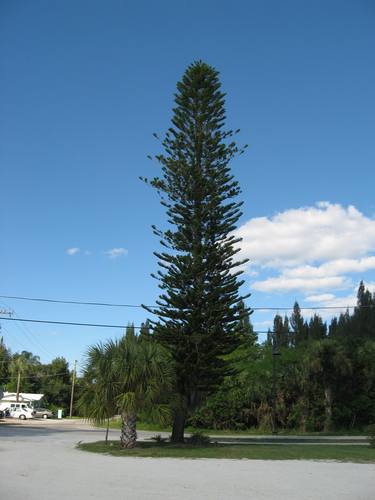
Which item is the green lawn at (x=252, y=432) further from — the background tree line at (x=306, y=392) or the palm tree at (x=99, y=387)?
the palm tree at (x=99, y=387)

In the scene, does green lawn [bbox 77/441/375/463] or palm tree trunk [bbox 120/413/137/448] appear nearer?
green lawn [bbox 77/441/375/463]

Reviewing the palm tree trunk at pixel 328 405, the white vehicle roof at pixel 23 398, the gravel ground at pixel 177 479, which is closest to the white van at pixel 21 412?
the white vehicle roof at pixel 23 398

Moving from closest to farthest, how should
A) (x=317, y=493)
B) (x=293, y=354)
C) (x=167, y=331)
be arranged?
1. (x=317, y=493)
2. (x=167, y=331)
3. (x=293, y=354)

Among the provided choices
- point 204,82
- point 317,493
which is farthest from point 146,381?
point 204,82

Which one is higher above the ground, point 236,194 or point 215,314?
point 236,194

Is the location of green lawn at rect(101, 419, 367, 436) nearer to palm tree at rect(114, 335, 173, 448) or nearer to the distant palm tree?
the distant palm tree

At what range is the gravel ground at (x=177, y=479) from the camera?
7.60 metres

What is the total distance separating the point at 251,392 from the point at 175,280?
1416 centimetres

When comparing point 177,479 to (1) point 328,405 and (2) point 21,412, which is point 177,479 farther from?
(2) point 21,412

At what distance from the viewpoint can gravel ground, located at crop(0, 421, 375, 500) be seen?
7598mm

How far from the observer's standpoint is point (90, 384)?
1520cm

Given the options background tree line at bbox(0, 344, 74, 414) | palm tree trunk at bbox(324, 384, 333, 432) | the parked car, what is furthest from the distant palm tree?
background tree line at bbox(0, 344, 74, 414)

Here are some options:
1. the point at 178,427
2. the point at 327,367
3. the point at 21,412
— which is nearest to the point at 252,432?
the point at 327,367

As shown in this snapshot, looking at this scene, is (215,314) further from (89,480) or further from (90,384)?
(89,480)
